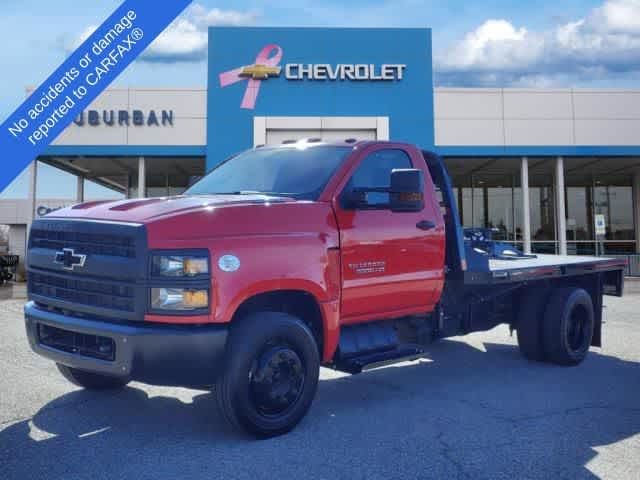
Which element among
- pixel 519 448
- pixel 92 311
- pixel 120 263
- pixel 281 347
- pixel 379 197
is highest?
pixel 379 197

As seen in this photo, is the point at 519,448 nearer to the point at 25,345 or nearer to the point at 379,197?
the point at 379,197

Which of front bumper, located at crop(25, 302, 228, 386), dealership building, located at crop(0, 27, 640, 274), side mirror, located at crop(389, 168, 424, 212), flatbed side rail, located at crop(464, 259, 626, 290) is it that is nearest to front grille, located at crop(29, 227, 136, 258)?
front bumper, located at crop(25, 302, 228, 386)

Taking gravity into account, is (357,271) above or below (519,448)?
above

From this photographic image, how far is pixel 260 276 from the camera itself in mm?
3965

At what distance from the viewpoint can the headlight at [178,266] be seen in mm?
3701

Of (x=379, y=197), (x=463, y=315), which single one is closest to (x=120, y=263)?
(x=379, y=197)

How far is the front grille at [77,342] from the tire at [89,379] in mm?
831

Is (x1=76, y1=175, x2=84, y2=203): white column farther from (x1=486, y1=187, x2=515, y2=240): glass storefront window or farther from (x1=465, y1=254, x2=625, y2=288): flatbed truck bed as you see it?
(x1=465, y1=254, x2=625, y2=288): flatbed truck bed

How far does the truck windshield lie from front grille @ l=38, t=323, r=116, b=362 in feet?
5.53

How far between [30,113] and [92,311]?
18.1 m

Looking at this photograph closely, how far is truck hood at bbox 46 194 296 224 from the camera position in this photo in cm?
389

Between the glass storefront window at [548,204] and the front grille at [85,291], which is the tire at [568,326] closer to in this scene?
the front grille at [85,291]

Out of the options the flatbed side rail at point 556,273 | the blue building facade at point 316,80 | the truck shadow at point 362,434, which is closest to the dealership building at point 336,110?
the blue building facade at point 316,80

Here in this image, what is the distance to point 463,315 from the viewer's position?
6.39 m
